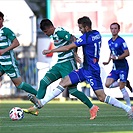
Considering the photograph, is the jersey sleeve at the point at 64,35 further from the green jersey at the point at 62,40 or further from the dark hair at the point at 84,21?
the dark hair at the point at 84,21

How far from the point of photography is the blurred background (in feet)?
84.0

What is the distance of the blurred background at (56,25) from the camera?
2559 cm

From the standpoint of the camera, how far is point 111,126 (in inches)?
487

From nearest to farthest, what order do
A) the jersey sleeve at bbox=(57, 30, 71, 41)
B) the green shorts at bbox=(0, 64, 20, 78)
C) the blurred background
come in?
1. the jersey sleeve at bbox=(57, 30, 71, 41)
2. the green shorts at bbox=(0, 64, 20, 78)
3. the blurred background

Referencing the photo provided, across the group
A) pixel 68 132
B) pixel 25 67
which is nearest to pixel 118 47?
pixel 68 132

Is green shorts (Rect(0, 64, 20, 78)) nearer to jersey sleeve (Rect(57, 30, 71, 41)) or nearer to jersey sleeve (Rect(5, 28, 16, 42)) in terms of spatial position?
jersey sleeve (Rect(5, 28, 16, 42))

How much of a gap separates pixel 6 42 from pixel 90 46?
1966 mm

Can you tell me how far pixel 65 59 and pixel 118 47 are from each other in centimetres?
193

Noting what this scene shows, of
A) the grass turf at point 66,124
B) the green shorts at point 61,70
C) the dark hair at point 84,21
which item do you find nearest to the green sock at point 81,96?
the grass turf at point 66,124

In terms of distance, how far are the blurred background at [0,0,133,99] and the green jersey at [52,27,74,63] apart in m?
10.1

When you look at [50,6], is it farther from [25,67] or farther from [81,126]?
[81,126]

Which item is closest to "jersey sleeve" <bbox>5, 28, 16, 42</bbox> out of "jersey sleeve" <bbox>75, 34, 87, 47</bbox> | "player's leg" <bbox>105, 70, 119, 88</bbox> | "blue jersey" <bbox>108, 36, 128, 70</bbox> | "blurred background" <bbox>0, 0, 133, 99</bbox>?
"jersey sleeve" <bbox>75, 34, 87, 47</bbox>

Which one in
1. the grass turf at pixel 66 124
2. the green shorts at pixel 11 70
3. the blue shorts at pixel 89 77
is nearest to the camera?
the grass turf at pixel 66 124

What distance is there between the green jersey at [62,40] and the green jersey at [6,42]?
32.3 inches
